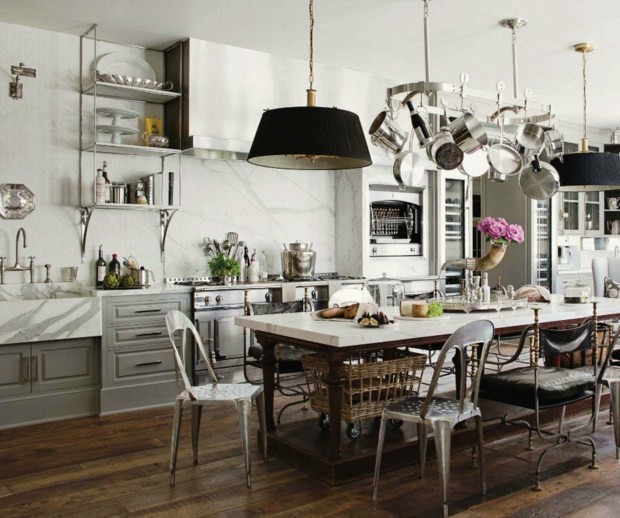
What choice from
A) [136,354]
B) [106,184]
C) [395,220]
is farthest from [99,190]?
[395,220]

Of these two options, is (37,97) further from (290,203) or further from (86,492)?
(86,492)

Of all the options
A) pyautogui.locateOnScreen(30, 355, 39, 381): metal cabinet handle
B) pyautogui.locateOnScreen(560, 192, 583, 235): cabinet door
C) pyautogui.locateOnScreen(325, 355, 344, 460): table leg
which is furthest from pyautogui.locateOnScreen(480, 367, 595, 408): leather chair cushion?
pyautogui.locateOnScreen(560, 192, 583, 235): cabinet door

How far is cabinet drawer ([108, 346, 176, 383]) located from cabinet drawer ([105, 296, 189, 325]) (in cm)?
23

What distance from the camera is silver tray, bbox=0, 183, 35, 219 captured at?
15.5ft

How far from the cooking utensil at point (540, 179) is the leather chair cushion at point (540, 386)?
1243 mm

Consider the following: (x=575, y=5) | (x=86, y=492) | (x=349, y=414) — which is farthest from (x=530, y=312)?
(x=86, y=492)

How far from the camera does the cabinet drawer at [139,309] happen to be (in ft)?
15.1

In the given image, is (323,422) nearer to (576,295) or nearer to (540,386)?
(540,386)

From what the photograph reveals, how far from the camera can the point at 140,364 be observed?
15.4 ft

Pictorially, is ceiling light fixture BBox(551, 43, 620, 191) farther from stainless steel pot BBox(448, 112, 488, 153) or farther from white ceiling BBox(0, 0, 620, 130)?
white ceiling BBox(0, 0, 620, 130)

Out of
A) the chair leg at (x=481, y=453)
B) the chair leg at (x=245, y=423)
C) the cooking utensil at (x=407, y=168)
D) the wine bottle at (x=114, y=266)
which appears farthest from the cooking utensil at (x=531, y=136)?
the wine bottle at (x=114, y=266)

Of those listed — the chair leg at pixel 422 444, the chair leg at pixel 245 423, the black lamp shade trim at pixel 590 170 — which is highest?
the black lamp shade trim at pixel 590 170

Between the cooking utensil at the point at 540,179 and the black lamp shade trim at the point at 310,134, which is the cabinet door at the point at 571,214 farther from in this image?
the black lamp shade trim at the point at 310,134

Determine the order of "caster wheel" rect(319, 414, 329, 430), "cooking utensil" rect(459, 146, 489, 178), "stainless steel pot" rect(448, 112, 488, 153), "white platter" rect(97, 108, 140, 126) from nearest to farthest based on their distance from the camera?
"caster wheel" rect(319, 414, 329, 430) < "stainless steel pot" rect(448, 112, 488, 153) < "cooking utensil" rect(459, 146, 489, 178) < "white platter" rect(97, 108, 140, 126)
